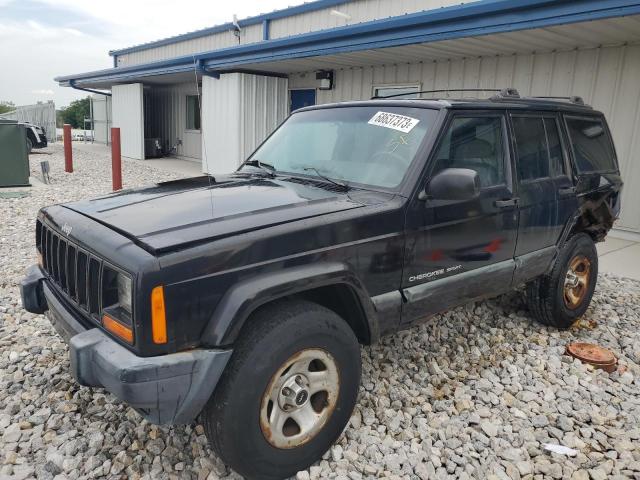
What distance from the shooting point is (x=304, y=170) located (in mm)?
3395

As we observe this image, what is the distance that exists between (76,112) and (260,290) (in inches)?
1985

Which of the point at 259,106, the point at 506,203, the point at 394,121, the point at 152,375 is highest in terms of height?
the point at 259,106

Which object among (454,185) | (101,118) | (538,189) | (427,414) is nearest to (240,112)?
(538,189)

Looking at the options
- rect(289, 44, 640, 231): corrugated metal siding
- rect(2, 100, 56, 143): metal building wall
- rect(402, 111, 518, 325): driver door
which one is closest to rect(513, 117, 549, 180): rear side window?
rect(402, 111, 518, 325): driver door

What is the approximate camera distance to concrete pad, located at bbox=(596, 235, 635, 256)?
23.0 feet

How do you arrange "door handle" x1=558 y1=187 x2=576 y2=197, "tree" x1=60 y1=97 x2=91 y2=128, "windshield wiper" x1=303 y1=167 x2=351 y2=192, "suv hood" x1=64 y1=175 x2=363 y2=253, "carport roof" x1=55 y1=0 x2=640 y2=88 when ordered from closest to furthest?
1. "suv hood" x1=64 y1=175 x2=363 y2=253
2. "windshield wiper" x1=303 y1=167 x2=351 y2=192
3. "door handle" x1=558 y1=187 x2=576 y2=197
4. "carport roof" x1=55 y1=0 x2=640 y2=88
5. "tree" x1=60 y1=97 x2=91 y2=128

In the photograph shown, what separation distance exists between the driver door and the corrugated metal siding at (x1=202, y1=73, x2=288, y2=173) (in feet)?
33.1

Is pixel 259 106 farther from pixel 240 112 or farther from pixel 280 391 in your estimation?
pixel 280 391

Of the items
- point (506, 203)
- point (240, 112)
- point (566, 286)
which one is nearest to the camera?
point (506, 203)

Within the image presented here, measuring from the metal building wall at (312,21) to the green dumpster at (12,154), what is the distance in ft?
27.5

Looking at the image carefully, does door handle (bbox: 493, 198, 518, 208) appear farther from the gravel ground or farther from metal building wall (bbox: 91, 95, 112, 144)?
metal building wall (bbox: 91, 95, 112, 144)

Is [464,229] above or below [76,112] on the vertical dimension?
below

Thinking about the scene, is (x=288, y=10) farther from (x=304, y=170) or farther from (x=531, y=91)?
(x=304, y=170)

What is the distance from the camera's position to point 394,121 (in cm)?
323
